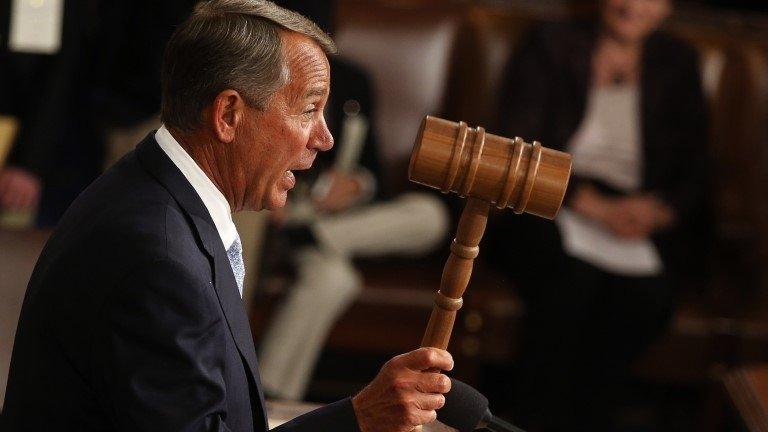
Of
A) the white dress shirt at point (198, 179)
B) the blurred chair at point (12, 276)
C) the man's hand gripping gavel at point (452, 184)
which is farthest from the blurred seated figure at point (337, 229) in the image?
the man's hand gripping gavel at point (452, 184)

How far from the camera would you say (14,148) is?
3857 mm

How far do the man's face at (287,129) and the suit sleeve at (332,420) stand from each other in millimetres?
327

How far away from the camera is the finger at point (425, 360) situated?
5.02ft

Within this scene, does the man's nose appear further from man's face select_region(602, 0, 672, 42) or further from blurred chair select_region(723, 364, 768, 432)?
man's face select_region(602, 0, 672, 42)

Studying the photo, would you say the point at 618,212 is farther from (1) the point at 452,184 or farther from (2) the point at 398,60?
(1) the point at 452,184

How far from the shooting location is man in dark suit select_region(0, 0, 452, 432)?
4.70 ft

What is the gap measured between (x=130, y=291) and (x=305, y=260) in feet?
7.98

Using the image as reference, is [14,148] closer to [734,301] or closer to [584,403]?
[584,403]

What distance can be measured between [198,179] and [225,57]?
185mm

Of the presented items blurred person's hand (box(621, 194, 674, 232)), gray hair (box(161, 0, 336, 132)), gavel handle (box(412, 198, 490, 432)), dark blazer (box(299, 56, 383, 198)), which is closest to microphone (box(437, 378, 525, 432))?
gavel handle (box(412, 198, 490, 432))

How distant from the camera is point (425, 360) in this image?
5.02 feet

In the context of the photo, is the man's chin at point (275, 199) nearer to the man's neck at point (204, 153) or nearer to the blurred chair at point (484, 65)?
the man's neck at point (204, 153)

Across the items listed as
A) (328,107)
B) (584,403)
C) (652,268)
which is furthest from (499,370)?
(328,107)

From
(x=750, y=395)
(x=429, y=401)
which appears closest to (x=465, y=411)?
(x=429, y=401)
